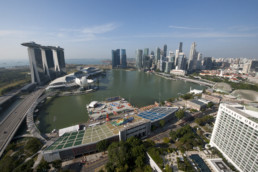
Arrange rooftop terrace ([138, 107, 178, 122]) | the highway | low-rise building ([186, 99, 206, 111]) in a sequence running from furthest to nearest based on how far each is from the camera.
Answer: low-rise building ([186, 99, 206, 111]), rooftop terrace ([138, 107, 178, 122]), the highway

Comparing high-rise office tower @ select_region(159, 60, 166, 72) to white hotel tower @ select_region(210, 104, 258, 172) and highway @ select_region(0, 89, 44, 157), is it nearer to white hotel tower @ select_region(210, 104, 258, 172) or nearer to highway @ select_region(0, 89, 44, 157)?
white hotel tower @ select_region(210, 104, 258, 172)

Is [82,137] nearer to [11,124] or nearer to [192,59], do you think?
[11,124]

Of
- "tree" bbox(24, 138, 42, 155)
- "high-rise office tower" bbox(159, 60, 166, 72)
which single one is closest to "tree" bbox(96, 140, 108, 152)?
"tree" bbox(24, 138, 42, 155)

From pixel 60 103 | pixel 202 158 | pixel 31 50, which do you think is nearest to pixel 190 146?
pixel 202 158

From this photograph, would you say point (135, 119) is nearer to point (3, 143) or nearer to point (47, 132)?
point (47, 132)

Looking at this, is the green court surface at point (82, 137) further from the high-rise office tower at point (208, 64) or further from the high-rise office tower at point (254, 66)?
the high-rise office tower at point (254, 66)
